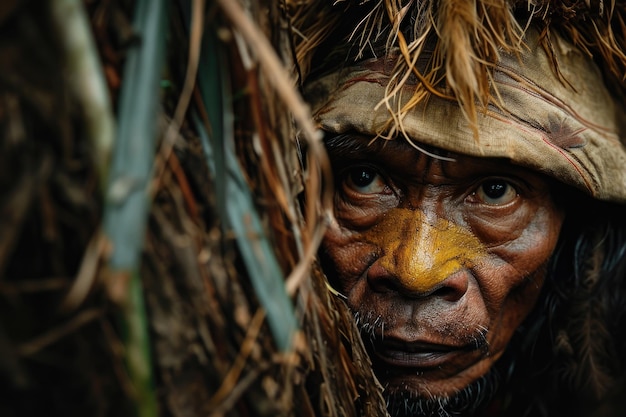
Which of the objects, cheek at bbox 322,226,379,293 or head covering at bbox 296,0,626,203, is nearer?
head covering at bbox 296,0,626,203

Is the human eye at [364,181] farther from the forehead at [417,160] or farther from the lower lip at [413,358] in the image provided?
the lower lip at [413,358]

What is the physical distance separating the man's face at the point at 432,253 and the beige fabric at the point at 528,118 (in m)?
0.07

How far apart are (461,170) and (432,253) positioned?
0.18 metres

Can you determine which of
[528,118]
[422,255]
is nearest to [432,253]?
[422,255]

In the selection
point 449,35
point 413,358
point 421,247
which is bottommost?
point 413,358

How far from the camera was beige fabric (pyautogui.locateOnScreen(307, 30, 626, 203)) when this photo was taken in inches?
49.8

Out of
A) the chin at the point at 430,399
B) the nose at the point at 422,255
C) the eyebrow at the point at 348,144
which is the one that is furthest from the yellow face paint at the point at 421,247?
the chin at the point at 430,399

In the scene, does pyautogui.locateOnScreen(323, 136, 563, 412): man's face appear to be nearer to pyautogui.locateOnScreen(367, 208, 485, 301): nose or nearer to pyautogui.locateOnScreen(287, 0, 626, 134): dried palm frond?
pyautogui.locateOnScreen(367, 208, 485, 301): nose

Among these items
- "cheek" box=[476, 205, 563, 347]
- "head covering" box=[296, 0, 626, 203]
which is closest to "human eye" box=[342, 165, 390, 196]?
"head covering" box=[296, 0, 626, 203]

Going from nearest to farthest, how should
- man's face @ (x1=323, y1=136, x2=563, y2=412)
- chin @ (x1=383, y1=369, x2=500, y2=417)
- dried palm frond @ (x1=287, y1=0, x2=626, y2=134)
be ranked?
dried palm frond @ (x1=287, y1=0, x2=626, y2=134) → man's face @ (x1=323, y1=136, x2=563, y2=412) → chin @ (x1=383, y1=369, x2=500, y2=417)

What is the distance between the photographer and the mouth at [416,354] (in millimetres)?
1333

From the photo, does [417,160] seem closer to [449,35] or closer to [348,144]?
[348,144]

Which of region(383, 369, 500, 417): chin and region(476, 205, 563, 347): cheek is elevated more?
region(476, 205, 563, 347): cheek

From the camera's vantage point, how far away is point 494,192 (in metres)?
1.40
